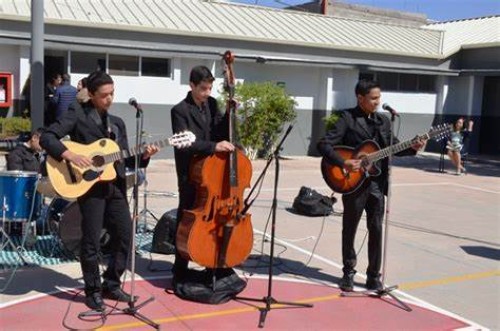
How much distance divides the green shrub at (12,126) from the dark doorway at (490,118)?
16.4 meters

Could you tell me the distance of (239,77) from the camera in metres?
18.5

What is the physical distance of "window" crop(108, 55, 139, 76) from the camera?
16484 millimetres

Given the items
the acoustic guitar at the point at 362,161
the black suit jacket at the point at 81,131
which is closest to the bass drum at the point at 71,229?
the black suit jacket at the point at 81,131

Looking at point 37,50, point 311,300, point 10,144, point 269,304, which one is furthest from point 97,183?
point 10,144

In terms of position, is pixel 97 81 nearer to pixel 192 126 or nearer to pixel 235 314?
pixel 192 126

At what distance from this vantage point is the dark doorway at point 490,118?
75.3 ft

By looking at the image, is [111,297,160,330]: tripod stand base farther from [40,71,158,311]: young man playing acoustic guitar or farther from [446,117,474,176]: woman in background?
[446,117,474,176]: woman in background

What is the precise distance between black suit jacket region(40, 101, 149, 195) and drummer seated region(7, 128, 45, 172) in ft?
7.64

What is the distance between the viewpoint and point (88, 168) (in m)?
4.93

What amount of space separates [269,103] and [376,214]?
37.6ft

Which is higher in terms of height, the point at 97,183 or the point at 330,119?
the point at 330,119

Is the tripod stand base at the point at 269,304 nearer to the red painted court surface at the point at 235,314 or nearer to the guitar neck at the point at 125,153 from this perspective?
the red painted court surface at the point at 235,314

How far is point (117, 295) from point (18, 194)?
6.61ft

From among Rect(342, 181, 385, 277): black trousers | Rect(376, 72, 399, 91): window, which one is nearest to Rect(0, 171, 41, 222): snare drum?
Rect(342, 181, 385, 277): black trousers
